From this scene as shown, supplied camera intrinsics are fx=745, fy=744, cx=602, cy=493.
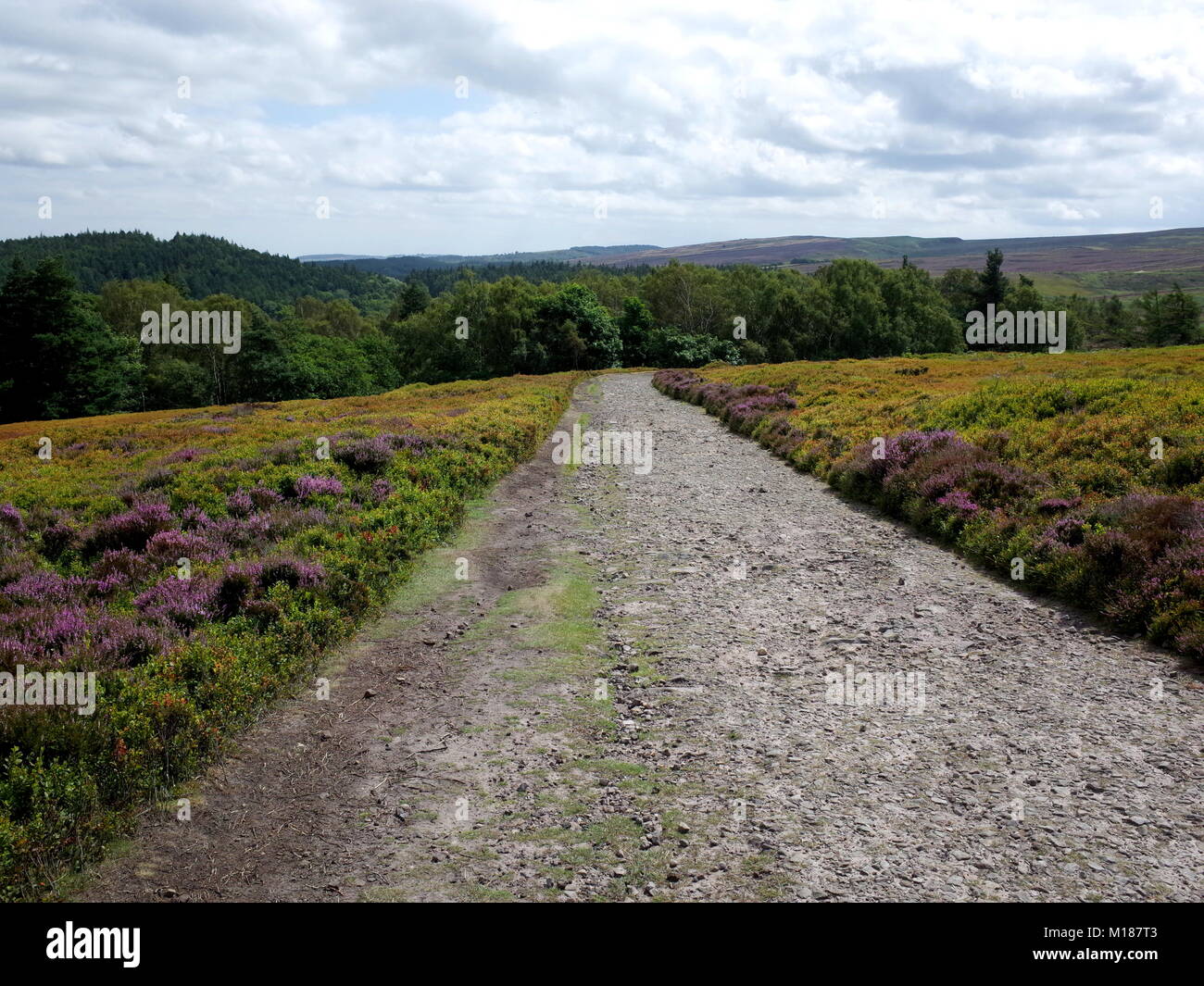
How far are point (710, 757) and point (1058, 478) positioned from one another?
1143 centimetres

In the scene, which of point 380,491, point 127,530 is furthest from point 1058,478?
point 127,530

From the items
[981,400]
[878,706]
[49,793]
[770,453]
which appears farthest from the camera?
[770,453]

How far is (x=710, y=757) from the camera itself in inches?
275

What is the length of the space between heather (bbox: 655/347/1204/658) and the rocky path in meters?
0.72

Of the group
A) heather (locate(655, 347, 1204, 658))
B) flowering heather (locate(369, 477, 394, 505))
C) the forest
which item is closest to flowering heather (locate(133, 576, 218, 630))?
flowering heather (locate(369, 477, 394, 505))

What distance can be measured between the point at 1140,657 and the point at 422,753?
8331 mm

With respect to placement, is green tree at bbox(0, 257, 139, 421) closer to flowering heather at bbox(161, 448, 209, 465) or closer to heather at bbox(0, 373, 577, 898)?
heather at bbox(0, 373, 577, 898)

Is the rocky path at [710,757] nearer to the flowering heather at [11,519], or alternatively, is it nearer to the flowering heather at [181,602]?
the flowering heather at [181,602]

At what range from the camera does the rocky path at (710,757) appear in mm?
5320

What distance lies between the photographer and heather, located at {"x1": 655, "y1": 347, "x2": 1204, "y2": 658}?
10.1 metres

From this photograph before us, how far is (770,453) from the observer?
88.3ft
